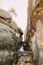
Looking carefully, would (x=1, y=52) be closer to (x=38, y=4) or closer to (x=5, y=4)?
(x=38, y=4)

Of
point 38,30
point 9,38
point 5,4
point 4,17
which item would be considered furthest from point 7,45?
point 5,4

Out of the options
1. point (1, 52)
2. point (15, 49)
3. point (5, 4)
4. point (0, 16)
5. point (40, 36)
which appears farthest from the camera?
point (5, 4)

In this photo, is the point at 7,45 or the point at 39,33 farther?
the point at 7,45

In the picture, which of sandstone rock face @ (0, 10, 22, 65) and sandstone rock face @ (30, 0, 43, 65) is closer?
sandstone rock face @ (30, 0, 43, 65)

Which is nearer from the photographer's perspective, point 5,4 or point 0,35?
point 0,35

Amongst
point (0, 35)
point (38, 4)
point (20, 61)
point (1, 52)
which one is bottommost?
point (20, 61)

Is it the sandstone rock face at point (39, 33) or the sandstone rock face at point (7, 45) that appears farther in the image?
the sandstone rock face at point (7, 45)

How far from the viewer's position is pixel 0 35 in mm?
1675

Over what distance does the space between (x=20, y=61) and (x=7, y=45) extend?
21cm

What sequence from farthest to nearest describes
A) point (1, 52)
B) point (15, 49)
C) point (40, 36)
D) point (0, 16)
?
point (0, 16) < point (15, 49) < point (1, 52) < point (40, 36)

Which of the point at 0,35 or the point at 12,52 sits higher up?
A: the point at 0,35

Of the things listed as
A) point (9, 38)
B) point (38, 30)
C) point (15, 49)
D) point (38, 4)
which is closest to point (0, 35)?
point (9, 38)

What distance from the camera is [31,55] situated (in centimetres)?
176

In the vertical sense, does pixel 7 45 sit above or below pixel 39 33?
below
